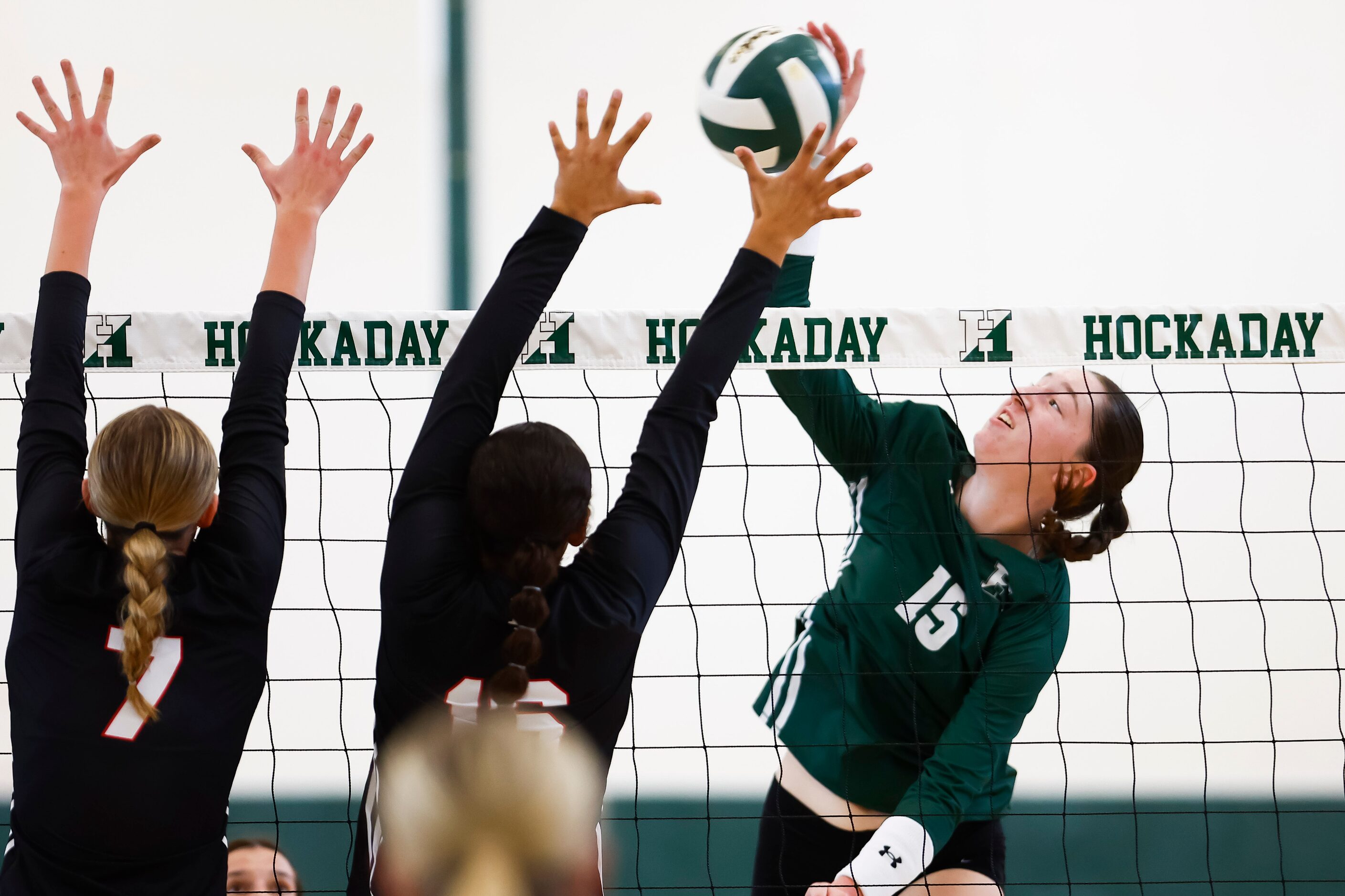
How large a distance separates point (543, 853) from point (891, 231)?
332 centimetres

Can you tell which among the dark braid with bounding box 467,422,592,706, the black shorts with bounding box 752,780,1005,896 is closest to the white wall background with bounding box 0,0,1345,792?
the black shorts with bounding box 752,780,1005,896

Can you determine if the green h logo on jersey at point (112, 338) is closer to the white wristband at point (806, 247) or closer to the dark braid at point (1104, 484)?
the white wristband at point (806, 247)

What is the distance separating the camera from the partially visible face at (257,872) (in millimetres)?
2684

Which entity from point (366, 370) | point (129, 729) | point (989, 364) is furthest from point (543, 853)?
point (989, 364)

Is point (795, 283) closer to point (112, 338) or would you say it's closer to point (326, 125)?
point (326, 125)

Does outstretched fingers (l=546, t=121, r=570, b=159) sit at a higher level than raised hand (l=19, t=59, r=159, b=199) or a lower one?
lower

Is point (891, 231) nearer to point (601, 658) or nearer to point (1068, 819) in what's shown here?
point (1068, 819)

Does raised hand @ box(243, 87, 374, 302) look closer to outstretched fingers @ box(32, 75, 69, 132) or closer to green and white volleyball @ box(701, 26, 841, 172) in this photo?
outstretched fingers @ box(32, 75, 69, 132)

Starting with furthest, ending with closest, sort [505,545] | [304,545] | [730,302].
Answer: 1. [304,545]
2. [730,302]
3. [505,545]

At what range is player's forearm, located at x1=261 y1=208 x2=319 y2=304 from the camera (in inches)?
59.6

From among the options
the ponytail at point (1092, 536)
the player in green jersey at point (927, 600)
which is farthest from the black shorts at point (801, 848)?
the ponytail at point (1092, 536)

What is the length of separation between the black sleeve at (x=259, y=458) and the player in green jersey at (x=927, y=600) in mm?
1191

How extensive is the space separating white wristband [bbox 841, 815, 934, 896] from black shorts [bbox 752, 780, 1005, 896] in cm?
29

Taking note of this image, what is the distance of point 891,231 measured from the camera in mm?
4273
